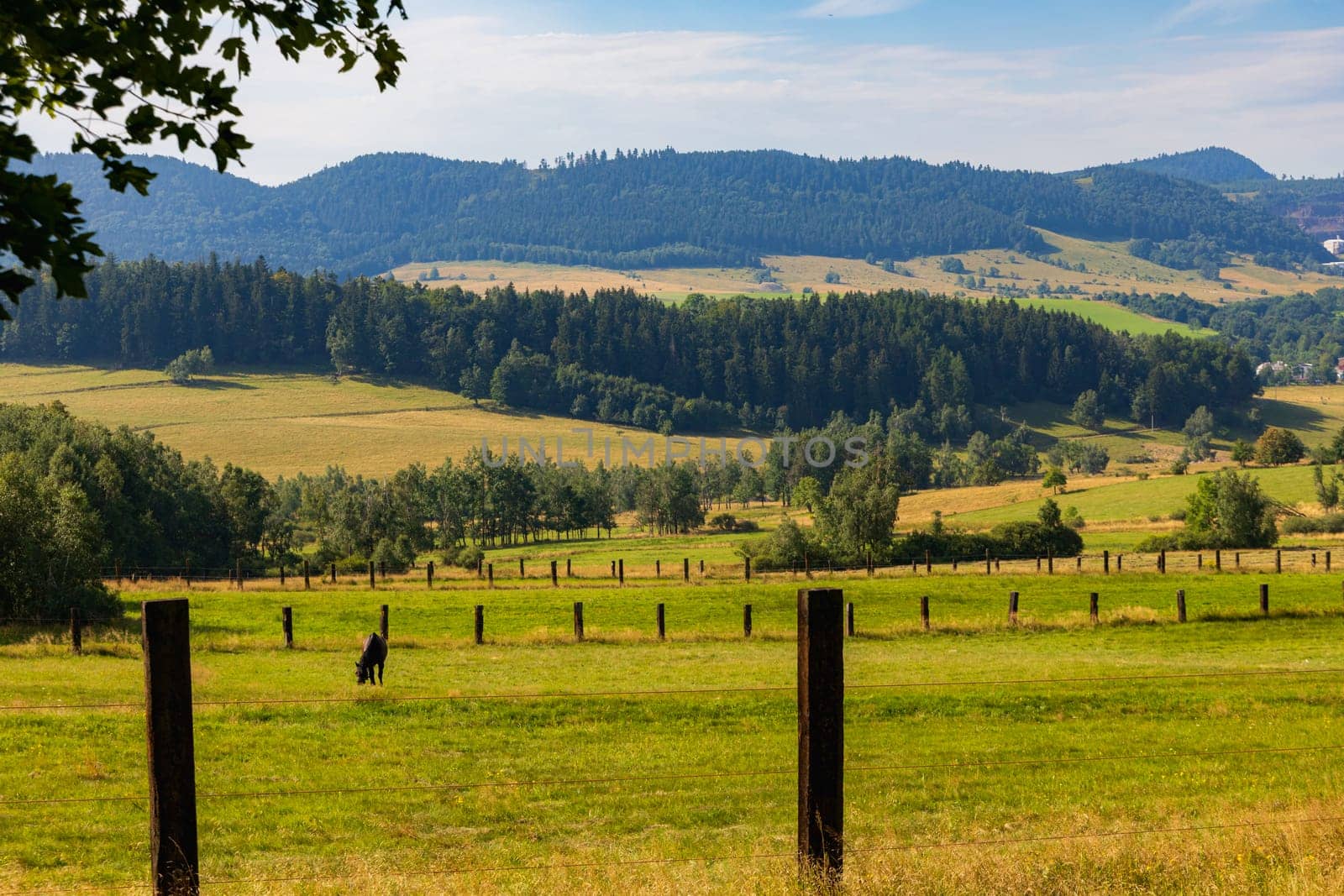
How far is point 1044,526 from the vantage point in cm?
7506

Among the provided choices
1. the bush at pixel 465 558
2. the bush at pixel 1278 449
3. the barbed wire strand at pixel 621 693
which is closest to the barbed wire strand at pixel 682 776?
the barbed wire strand at pixel 621 693

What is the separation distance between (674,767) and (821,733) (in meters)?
8.47

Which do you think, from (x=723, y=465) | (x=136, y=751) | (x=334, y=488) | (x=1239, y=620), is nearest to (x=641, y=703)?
(x=136, y=751)

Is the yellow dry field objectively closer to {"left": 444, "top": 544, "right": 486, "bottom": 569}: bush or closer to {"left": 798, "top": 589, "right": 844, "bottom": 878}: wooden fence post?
{"left": 444, "top": 544, "right": 486, "bottom": 569}: bush

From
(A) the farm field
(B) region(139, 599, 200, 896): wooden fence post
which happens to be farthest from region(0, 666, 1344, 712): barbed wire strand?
(B) region(139, 599, 200, 896): wooden fence post

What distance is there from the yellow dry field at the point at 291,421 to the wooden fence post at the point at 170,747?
464 ft

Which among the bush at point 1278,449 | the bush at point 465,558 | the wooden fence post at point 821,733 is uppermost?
the wooden fence post at point 821,733

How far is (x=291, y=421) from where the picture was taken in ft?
558

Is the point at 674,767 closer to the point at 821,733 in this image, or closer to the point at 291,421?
the point at 821,733

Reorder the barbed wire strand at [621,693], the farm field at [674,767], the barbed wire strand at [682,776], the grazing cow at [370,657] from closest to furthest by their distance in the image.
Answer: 1. the farm field at [674,767]
2. the barbed wire strand at [682,776]
3. the barbed wire strand at [621,693]
4. the grazing cow at [370,657]

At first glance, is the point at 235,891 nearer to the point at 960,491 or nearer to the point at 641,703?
the point at 641,703

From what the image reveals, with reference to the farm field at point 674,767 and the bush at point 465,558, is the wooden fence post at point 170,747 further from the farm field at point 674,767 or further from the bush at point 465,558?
the bush at point 465,558

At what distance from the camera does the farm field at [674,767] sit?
29.8 ft

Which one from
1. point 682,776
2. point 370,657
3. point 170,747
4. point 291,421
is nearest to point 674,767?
point 682,776
